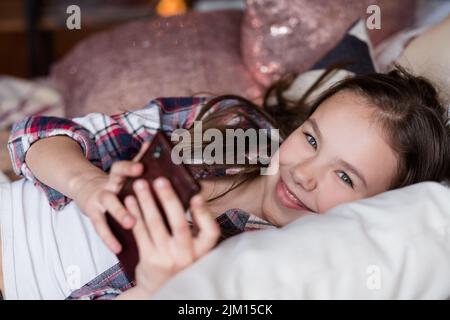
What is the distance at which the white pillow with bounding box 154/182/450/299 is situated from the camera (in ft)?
2.13

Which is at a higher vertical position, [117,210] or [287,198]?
[117,210]

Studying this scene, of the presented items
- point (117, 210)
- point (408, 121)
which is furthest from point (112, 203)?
point (408, 121)

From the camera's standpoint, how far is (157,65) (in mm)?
1512

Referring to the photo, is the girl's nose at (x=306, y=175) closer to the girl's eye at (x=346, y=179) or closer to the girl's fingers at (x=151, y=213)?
the girl's eye at (x=346, y=179)

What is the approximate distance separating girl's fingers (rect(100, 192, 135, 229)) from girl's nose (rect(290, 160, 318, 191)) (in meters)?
0.32

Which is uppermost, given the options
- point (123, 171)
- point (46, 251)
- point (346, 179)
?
point (123, 171)

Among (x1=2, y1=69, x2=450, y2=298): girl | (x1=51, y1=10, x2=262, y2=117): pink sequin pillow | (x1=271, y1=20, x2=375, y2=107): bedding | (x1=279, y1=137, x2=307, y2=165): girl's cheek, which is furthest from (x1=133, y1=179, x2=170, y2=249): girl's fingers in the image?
(x1=51, y1=10, x2=262, y2=117): pink sequin pillow

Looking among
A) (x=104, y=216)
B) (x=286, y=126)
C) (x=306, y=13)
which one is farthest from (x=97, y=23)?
(x=104, y=216)

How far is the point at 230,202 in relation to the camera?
1078 mm

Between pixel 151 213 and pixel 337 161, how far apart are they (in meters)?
0.36

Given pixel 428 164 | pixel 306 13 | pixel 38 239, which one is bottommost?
pixel 38 239

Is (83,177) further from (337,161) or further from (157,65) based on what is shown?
(157,65)
